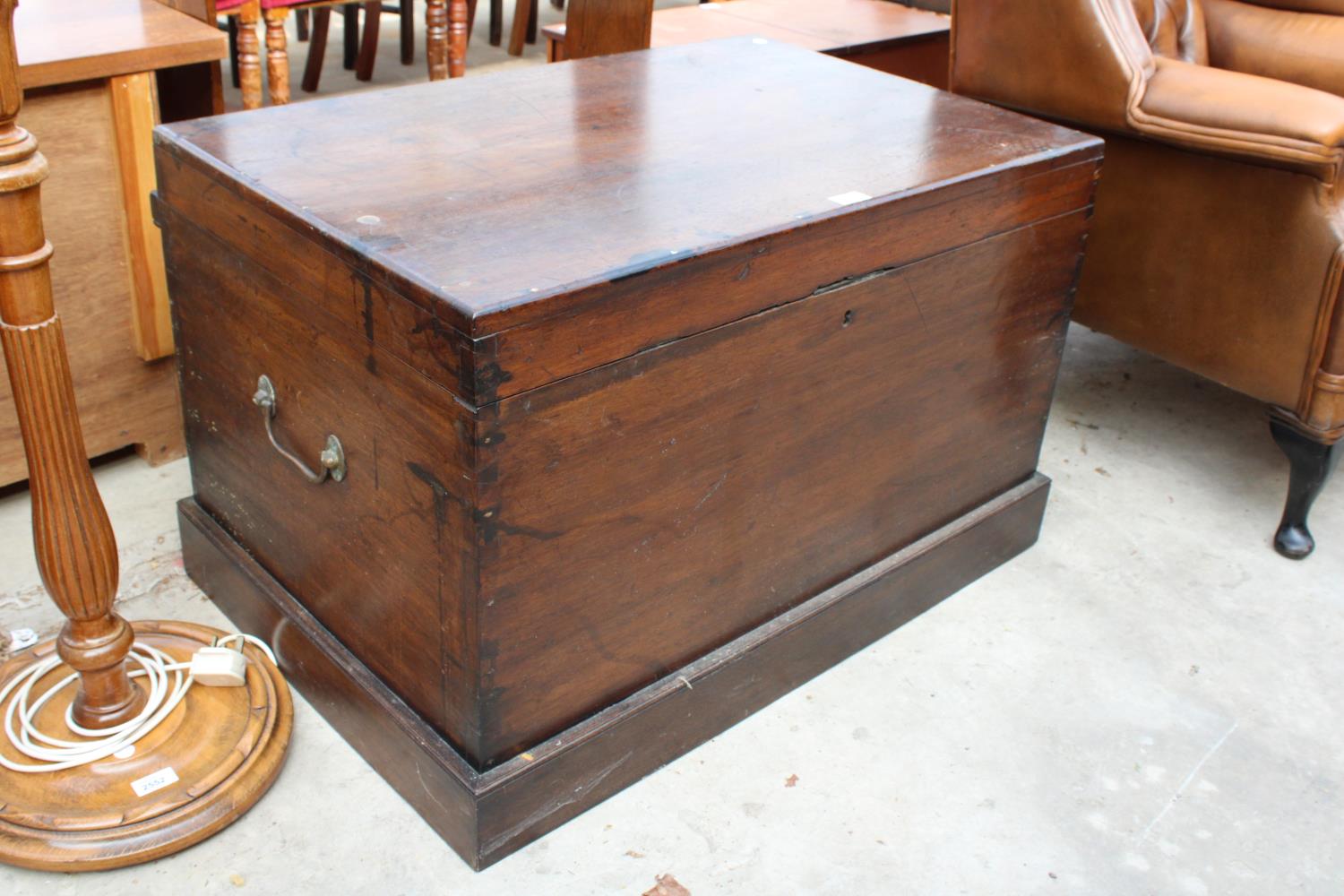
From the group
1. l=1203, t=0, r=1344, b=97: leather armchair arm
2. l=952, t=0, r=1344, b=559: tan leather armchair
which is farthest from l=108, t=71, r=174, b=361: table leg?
l=1203, t=0, r=1344, b=97: leather armchair arm

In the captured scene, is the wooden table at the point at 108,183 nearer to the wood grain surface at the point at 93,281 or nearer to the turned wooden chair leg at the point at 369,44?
the wood grain surface at the point at 93,281

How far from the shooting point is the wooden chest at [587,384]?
118cm

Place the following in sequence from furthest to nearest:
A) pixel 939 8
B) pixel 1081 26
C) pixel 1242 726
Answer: pixel 939 8
pixel 1081 26
pixel 1242 726

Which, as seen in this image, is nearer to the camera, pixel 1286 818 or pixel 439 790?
pixel 439 790

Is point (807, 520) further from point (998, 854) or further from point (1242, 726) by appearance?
point (1242, 726)

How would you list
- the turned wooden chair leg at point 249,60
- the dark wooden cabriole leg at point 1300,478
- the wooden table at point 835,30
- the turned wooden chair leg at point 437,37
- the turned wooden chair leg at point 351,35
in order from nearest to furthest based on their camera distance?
the dark wooden cabriole leg at point 1300,478 < the turned wooden chair leg at point 249,60 < the turned wooden chair leg at point 437,37 < the wooden table at point 835,30 < the turned wooden chair leg at point 351,35

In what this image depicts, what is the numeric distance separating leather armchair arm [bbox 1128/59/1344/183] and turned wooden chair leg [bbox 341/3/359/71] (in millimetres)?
2844

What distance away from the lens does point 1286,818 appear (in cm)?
146

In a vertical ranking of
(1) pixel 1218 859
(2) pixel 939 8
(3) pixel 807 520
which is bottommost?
(1) pixel 1218 859

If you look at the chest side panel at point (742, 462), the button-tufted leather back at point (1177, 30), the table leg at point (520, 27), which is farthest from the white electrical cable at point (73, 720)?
the table leg at point (520, 27)

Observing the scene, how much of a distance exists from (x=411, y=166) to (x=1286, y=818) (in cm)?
123

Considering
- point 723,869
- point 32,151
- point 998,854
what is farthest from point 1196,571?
point 32,151

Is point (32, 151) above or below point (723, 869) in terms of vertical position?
above

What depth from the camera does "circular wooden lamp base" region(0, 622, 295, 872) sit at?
1.27 metres
